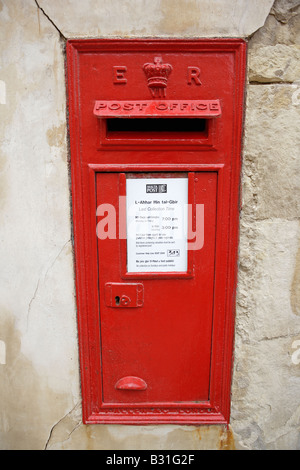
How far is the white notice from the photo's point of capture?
132 cm

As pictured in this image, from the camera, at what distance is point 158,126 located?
4.33 feet

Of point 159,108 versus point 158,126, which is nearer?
point 159,108

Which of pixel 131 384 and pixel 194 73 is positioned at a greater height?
pixel 194 73

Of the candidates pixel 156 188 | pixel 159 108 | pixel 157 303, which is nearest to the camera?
pixel 159 108

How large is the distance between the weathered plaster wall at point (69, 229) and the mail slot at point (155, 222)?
70 millimetres

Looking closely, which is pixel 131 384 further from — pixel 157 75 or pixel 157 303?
pixel 157 75

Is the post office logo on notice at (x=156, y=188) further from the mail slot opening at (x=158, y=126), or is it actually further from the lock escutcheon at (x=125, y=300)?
the lock escutcheon at (x=125, y=300)

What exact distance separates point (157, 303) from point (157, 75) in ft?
3.09

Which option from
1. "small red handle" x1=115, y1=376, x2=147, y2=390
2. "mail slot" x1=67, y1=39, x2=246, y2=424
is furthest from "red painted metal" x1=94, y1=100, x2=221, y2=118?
"small red handle" x1=115, y1=376, x2=147, y2=390

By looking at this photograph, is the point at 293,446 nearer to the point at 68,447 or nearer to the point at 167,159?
the point at 68,447

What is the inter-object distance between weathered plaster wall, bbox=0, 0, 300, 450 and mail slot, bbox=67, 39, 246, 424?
70mm

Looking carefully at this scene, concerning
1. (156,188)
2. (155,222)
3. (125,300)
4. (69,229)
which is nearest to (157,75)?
(156,188)

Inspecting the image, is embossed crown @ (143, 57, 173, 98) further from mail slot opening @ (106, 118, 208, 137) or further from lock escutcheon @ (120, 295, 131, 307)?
lock escutcheon @ (120, 295, 131, 307)

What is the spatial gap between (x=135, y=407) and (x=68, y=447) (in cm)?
45
